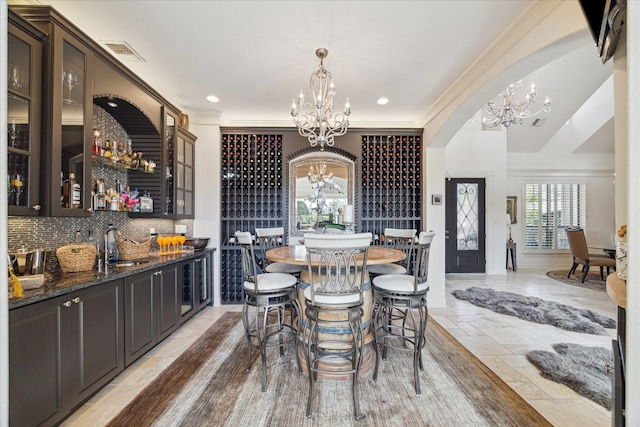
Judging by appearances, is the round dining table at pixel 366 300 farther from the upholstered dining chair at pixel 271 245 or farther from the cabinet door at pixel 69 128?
the cabinet door at pixel 69 128

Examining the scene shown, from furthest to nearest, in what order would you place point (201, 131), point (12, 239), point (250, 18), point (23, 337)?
point (201, 131) < point (250, 18) < point (12, 239) < point (23, 337)

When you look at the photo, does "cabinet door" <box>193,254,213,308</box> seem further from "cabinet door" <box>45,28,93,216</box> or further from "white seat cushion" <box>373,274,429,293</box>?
"white seat cushion" <box>373,274,429,293</box>

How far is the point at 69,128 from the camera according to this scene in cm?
190

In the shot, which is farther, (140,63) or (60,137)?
(140,63)

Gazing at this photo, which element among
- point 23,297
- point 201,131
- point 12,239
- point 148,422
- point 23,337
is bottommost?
point 148,422

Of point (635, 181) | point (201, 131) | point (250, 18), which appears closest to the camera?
point (635, 181)

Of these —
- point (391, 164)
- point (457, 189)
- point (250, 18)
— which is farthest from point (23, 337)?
point (457, 189)

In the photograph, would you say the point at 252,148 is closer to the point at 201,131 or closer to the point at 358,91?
the point at 201,131

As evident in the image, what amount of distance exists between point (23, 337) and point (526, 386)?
3331 millimetres

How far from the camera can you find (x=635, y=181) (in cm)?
73

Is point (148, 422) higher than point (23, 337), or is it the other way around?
point (23, 337)

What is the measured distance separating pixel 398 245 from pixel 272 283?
1.81 m

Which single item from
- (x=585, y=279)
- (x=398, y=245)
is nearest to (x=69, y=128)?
(x=398, y=245)

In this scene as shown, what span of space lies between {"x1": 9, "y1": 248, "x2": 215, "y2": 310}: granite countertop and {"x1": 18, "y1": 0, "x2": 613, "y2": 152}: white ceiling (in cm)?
199
